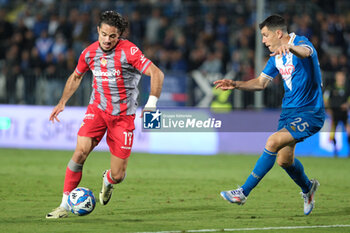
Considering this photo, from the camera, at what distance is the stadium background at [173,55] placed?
18188mm

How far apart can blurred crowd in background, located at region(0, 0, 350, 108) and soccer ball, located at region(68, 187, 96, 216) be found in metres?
11.0

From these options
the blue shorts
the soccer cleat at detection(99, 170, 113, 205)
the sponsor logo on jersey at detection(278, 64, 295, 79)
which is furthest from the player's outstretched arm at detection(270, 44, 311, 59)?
the soccer cleat at detection(99, 170, 113, 205)

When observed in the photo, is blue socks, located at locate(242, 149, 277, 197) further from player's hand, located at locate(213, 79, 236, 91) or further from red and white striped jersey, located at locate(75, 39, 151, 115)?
red and white striped jersey, located at locate(75, 39, 151, 115)

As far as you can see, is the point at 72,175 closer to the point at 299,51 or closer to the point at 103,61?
the point at 103,61

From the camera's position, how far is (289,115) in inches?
331

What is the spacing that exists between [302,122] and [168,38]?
44.2ft

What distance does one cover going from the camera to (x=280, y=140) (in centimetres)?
817

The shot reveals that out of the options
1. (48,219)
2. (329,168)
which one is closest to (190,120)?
(48,219)

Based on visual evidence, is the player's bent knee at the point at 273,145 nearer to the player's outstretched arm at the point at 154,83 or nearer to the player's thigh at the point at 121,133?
the player's outstretched arm at the point at 154,83

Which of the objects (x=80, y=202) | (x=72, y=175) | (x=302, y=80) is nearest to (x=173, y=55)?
(x=302, y=80)

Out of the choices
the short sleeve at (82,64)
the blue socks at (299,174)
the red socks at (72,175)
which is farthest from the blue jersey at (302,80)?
the red socks at (72,175)

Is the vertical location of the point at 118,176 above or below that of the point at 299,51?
below

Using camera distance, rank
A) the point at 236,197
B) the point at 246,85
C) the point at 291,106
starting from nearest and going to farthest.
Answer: the point at 236,197, the point at 291,106, the point at 246,85

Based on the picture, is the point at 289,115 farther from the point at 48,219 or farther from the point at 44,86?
the point at 44,86
